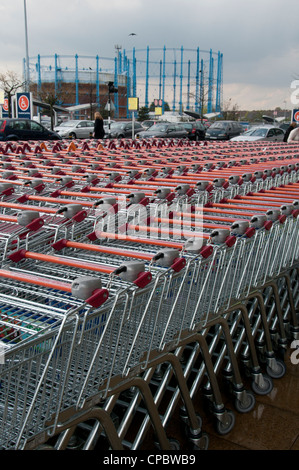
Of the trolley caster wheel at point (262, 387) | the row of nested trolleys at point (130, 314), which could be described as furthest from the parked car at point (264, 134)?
the trolley caster wheel at point (262, 387)

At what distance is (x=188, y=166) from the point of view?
22.0ft

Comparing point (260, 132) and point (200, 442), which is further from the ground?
point (260, 132)

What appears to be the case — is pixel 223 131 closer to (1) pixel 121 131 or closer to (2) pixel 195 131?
(2) pixel 195 131

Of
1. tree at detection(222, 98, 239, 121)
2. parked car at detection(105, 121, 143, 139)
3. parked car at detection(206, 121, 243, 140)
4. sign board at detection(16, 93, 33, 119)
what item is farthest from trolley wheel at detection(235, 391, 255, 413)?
tree at detection(222, 98, 239, 121)

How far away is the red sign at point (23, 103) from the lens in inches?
673

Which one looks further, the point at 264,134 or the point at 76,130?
the point at 76,130

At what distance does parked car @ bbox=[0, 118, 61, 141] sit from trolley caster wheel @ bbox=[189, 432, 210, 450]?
1356 cm

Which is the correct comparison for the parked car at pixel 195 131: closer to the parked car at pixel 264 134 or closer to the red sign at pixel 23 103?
the parked car at pixel 264 134

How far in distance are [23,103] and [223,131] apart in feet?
35.1

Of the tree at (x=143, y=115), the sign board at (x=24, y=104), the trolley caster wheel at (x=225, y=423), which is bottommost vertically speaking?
the trolley caster wheel at (x=225, y=423)

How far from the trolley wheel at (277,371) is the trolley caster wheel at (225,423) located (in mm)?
634

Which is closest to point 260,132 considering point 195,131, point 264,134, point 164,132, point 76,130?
point 264,134

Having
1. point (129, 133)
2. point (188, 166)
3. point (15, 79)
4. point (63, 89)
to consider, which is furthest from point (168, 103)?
→ point (188, 166)

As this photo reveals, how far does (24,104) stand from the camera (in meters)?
17.1
